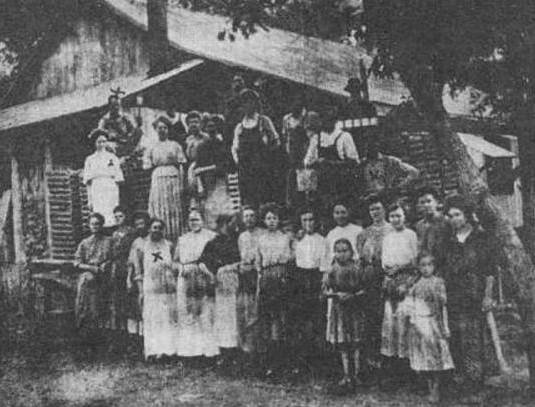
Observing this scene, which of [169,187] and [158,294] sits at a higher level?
[169,187]

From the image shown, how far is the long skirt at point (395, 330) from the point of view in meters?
5.66

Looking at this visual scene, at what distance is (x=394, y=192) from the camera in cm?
631

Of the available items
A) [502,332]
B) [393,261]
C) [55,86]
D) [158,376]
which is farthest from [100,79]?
[502,332]

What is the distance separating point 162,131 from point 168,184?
578 millimetres

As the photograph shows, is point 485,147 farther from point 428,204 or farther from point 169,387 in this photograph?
point 169,387

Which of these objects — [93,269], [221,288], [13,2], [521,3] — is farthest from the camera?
[13,2]

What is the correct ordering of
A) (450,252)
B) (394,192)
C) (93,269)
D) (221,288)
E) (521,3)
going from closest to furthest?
(521,3) < (450,252) < (394,192) < (221,288) < (93,269)

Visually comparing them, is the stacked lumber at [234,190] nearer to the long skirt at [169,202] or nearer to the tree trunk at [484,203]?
the long skirt at [169,202]

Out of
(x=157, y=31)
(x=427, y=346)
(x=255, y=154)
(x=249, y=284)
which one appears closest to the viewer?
(x=427, y=346)

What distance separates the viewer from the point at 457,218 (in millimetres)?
5863

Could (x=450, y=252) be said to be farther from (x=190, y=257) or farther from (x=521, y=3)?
(x=190, y=257)

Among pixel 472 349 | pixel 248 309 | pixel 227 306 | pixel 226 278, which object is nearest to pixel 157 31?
pixel 226 278

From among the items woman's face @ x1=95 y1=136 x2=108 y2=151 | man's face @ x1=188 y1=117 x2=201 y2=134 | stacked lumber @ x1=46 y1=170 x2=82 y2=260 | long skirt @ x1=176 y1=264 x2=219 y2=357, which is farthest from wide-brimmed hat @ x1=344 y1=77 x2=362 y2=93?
stacked lumber @ x1=46 y1=170 x2=82 y2=260

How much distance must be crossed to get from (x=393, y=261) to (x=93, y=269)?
3538mm
